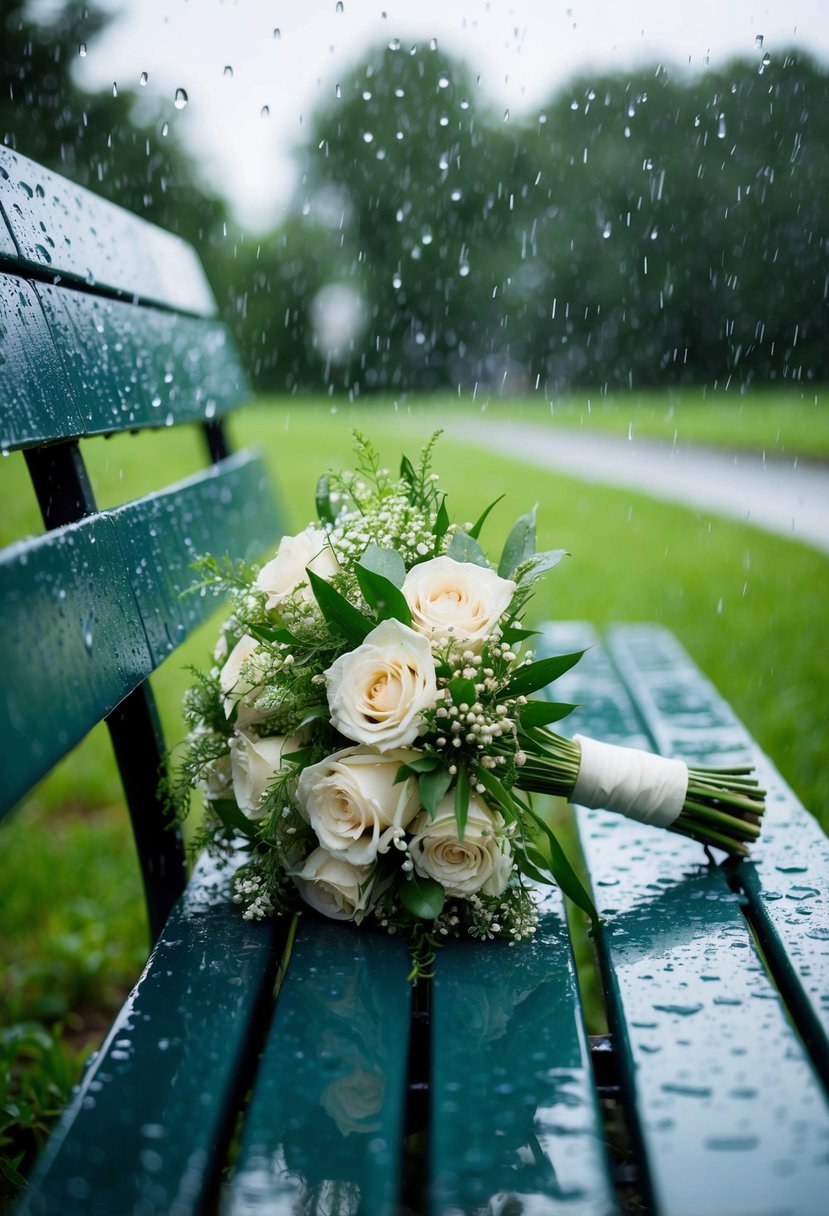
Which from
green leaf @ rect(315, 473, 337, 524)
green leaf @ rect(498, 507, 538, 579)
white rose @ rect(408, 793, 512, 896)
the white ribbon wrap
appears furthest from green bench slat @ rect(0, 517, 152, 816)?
the white ribbon wrap

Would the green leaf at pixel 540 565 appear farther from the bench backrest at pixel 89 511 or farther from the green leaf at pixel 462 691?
the bench backrest at pixel 89 511

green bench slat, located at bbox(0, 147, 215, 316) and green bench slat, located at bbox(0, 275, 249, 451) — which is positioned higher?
green bench slat, located at bbox(0, 147, 215, 316)

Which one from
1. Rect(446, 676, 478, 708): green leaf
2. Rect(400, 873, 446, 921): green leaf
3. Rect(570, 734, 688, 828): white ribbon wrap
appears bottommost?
Rect(570, 734, 688, 828): white ribbon wrap

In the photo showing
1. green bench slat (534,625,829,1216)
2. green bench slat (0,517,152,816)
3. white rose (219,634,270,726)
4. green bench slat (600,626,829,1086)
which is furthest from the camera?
white rose (219,634,270,726)

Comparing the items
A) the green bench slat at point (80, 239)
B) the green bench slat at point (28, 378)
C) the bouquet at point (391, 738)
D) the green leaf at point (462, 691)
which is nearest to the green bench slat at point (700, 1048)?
the bouquet at point (391, 738)

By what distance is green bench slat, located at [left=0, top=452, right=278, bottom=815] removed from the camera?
1104 mm

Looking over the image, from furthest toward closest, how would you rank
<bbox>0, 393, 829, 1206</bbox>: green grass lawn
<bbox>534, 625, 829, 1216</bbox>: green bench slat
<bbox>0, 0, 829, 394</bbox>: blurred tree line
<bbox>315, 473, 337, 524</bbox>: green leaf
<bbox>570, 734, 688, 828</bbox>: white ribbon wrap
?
<bbox>0, 0, 829, 394</bbox>: blurred tree line
<bbox>0, 393, 829, 1206</bbox>: green grass lawn
<bbox>315, 473, 337, 524</bbox>: green leaf
<bbox>570, 734, 688, 828</bbox>: white ribbon wrap
<bbox>534, 625, 829, 1216</bbox>: green bench slat

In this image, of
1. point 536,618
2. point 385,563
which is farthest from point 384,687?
point 536,618

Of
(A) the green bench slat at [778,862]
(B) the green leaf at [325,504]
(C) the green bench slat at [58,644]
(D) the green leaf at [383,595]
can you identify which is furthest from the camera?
(B) the green leaf at [325,504]

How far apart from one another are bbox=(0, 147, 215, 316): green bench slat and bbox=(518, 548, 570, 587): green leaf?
0.77 metres

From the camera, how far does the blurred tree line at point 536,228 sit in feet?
50.3

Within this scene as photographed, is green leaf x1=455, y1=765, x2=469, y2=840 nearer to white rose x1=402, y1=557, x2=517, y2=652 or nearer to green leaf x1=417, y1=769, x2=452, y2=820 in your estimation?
green leaf x1=417, y1=769, x2=452, y2=820

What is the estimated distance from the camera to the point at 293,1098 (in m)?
1.03

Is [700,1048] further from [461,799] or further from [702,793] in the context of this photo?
[702,793]
